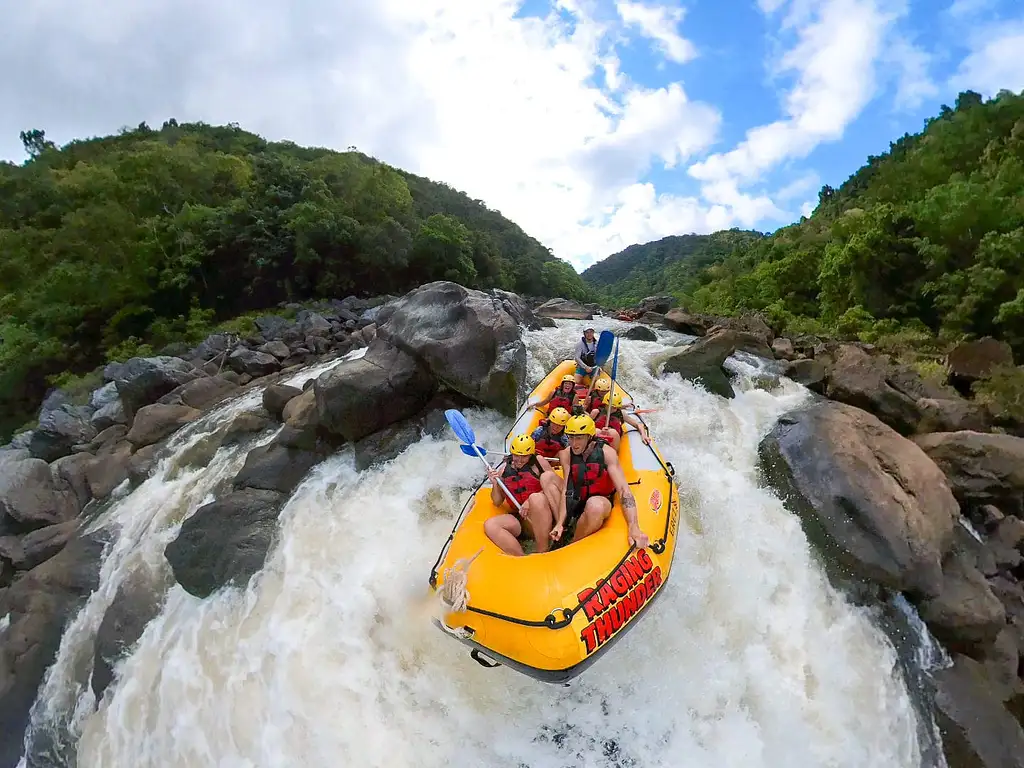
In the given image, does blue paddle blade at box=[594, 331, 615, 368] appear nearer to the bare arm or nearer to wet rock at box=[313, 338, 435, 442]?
wet rock at box=[313, 338, 435, 442]

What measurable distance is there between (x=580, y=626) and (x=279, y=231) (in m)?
19.8

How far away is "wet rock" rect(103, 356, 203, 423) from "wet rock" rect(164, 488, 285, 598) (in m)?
6.21

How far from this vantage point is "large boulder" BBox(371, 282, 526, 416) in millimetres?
6730

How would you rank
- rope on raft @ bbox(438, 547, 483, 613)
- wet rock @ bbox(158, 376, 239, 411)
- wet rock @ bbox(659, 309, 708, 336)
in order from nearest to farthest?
rope on raft @ bbox(438, 547, 483, 613)
wet rock @ bbox(158, 376, 239, 411)
wet rock @ bbox(659, 309, 708, 336)

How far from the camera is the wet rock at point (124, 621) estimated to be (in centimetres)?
525

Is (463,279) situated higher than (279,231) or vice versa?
(279,231)

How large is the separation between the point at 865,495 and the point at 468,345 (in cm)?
460

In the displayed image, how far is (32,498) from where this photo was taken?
8164mm

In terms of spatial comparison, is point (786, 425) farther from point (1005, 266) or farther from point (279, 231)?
point (279, 231)

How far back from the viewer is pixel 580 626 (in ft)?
11.3

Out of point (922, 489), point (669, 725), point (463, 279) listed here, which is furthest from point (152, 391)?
point (463, 279)

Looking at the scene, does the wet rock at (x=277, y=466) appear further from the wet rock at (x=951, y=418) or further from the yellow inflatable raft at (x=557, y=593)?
the wet rock at (x=951, y=418)

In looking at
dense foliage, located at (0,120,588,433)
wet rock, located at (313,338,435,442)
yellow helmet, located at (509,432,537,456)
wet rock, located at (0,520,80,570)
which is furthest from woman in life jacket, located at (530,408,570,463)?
dense foliage, located at (0,120,588,433)

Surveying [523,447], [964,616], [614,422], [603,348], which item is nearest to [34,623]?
[523,447]
